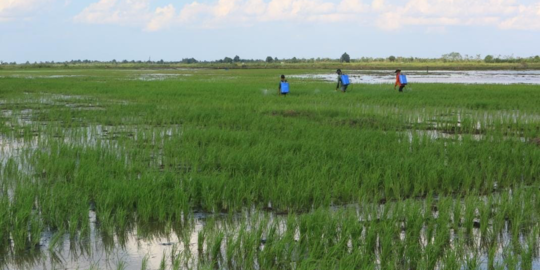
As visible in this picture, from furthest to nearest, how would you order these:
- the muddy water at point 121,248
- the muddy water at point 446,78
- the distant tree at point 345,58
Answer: the distant tree at point 345,58 < the muddy water at point 446,78 < the muddy water at point 121,248

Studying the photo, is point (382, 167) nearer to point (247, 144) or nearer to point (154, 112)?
point (247, 144)

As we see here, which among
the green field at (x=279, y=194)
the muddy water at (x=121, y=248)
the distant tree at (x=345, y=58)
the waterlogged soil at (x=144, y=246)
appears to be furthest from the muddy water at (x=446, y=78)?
the distant tree at (x=345, y=58)

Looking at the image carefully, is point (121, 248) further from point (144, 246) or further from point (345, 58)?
point (345, 58)

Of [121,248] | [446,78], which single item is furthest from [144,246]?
[446,78]

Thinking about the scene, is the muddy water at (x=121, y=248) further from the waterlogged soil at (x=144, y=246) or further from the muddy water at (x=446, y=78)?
the muddy water at (x=446, y=78)

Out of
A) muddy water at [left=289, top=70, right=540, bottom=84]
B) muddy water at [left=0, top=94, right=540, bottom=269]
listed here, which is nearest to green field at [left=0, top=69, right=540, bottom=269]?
muddy water at [left=0, top=94, right=540, bottom=269]

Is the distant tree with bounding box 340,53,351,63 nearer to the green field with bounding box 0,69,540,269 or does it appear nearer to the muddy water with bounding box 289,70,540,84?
the muddy water with bounding box 289,70,540,84

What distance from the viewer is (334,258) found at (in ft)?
10.3

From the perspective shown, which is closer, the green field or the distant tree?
the green field

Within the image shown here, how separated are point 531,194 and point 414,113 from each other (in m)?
6.52

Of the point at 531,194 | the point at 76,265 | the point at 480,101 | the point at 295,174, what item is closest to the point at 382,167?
the point at 295,174

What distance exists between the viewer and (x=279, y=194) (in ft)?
14.9

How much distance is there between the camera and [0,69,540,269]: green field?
3357 mm

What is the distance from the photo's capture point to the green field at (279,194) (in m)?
3.36
